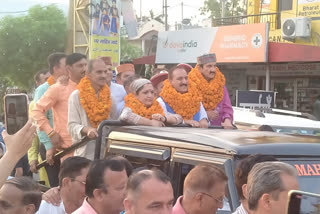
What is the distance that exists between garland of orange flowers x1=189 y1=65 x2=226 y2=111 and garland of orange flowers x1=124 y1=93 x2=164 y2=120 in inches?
31.2

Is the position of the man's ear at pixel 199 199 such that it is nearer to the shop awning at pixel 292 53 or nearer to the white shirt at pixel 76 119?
the white shirt at pixel 76 119

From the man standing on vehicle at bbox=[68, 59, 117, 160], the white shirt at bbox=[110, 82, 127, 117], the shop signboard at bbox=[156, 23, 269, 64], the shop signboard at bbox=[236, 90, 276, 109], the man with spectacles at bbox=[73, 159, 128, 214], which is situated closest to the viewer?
the man with spectacles at bbox=[73, 159, 128, 214]

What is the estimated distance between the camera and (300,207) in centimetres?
161

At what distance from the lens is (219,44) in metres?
20.9

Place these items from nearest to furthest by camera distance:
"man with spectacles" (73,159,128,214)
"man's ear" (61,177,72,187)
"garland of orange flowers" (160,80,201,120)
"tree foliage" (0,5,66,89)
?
1. "man with spectacles" (73,159,128,214)
2. "man's ear" (61,177,72,187)
3. "garland of orange flowers" (160,80,201,120)
4. "tree foliage" (0,5,66,89)

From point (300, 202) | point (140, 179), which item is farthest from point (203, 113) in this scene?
point (300, 202)

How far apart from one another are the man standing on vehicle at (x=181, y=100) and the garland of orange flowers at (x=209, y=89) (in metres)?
0.23

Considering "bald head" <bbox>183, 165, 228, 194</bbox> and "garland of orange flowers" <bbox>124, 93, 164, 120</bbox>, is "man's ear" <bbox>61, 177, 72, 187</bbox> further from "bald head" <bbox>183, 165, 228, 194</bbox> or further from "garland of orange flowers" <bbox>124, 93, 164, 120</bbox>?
"garland of orange flowers" <bbox>124, 93, 164, 120</bbox>

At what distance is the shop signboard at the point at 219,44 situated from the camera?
19.2 m

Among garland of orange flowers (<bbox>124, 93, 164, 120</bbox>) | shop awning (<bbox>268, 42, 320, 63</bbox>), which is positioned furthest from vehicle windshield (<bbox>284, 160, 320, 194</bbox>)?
shop awning (<bbox>268, 42, 320, 63</bbox>)

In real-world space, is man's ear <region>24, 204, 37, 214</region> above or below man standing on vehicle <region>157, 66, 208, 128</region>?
below

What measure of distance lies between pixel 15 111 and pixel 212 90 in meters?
3.11

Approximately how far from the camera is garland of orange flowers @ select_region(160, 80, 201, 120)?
5758 mm

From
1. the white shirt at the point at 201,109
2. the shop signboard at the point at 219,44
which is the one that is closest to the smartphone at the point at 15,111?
the white shirt at the point at 201,109
